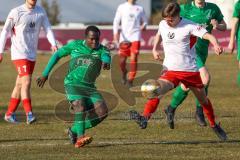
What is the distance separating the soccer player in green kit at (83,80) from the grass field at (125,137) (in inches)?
13.8

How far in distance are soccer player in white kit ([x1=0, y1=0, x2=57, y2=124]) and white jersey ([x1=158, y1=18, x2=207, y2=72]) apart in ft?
9.86

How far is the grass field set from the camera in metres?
11.8

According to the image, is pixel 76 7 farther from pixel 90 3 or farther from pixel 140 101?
pixel 140 101

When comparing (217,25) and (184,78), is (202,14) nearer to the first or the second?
(217,25)

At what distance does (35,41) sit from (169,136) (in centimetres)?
348

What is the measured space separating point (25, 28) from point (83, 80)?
3506 millimetres

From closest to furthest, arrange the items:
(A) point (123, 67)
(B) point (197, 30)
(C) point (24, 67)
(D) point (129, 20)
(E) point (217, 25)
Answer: (B) point (197, 30)
(E) point (217, 25)
(C) point (24, 67)
(A) point (123, 67)
(D) point (129, 20)

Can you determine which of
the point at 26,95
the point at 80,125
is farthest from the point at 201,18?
the point at 80,125

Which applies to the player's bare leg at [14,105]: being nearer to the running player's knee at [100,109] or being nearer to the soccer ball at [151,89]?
the running player's knee at [100,109]

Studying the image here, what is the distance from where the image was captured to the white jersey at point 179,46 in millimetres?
12906

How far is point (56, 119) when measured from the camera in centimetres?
1608

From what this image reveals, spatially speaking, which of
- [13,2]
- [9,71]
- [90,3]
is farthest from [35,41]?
[90,3]

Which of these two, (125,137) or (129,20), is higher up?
(125,137)

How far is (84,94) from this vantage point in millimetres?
12477
